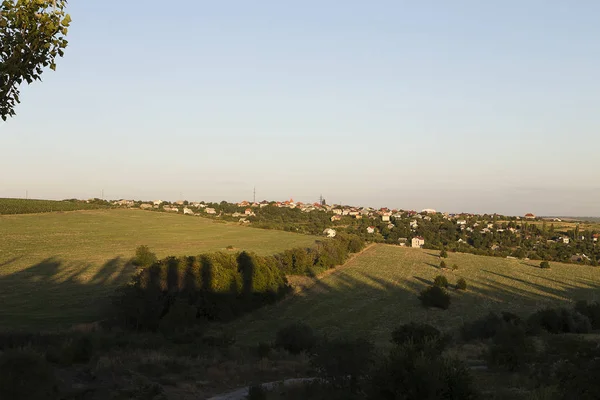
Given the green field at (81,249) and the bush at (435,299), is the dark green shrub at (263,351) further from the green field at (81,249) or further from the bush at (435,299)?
the bush at (435,299)

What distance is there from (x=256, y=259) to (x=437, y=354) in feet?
130

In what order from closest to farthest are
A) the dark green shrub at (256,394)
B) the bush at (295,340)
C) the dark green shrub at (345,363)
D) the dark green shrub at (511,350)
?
the dark green shrub at (256,394)
the dark green shrub at (345,363)
the dark green shrub at (511,350)
the bush at (295,340)

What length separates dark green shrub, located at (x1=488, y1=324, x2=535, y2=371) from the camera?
62.8 ft

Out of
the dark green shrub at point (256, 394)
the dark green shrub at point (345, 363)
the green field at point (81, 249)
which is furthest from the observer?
the green field at point (81, 249)

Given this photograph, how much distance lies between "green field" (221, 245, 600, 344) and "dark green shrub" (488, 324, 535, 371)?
1117 cm

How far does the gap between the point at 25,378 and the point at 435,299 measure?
39.7 m

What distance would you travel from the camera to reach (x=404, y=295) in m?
53.5

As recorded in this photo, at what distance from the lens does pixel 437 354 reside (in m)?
13.2

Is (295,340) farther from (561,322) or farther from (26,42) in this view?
(26,42)

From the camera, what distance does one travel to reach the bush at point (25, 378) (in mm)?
12385

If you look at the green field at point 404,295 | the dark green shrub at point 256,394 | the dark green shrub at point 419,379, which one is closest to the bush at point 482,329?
the green field at point 404,295

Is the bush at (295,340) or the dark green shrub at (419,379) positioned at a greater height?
the dark green shrub at (419,379)

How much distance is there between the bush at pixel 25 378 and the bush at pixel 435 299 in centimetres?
3858

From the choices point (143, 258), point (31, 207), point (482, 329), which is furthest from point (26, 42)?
point (31, 207)
